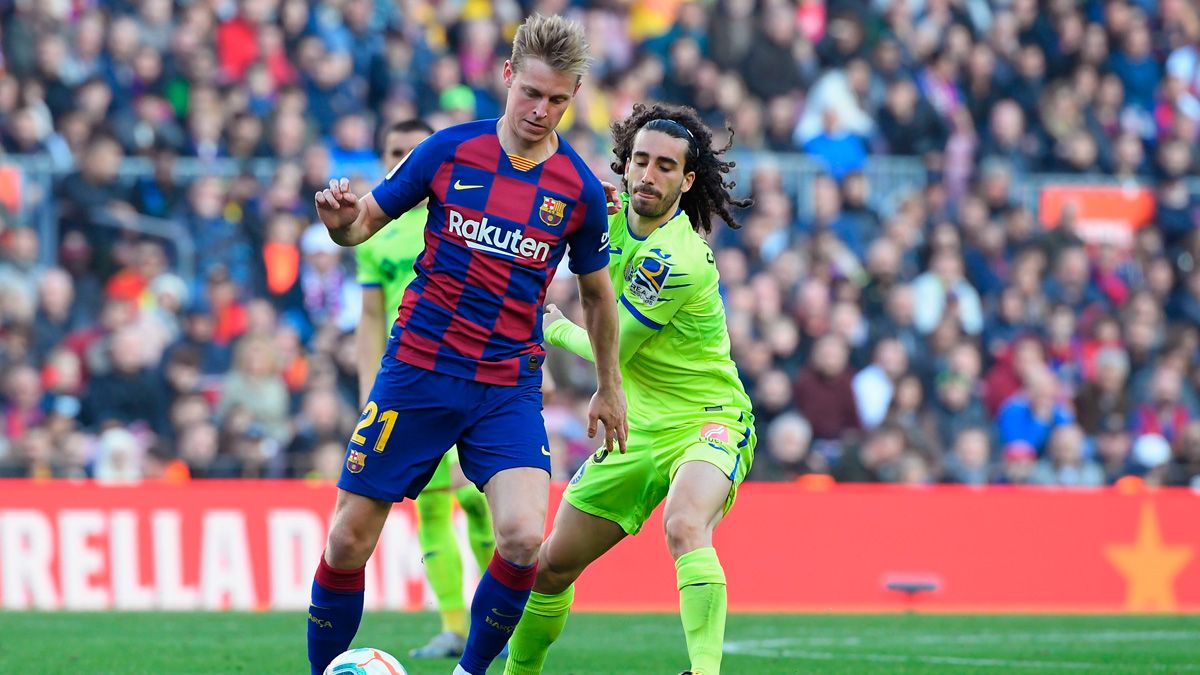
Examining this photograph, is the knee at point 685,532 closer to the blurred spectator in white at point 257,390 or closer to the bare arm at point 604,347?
the bare arm at point 604,347

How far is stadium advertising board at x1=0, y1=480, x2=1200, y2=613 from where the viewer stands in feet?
44.6

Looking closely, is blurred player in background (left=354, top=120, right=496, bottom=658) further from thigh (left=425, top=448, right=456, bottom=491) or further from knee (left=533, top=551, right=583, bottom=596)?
knee (left=533, top=551, right=583, bottom=596)

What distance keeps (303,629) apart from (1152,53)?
13461 millimetres

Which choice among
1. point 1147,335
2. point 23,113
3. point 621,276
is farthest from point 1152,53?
point 621,276

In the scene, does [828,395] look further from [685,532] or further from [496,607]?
[496,607]

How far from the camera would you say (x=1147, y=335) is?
18.5 metres

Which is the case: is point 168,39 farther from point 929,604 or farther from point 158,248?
point 929,604

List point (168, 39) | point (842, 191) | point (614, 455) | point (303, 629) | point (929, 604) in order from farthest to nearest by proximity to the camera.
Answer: point (842, 191), point (168, 39), point (929, 604), point (303, 629), point (614, 455)

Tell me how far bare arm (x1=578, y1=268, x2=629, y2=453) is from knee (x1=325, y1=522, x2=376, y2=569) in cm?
98

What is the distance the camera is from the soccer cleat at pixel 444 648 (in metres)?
9.86

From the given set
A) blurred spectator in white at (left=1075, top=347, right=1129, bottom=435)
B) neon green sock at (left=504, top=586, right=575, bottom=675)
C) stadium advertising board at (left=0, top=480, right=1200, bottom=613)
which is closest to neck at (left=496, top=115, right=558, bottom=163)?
neon green sock at (left=504, top=586, right=575, bottom=675)

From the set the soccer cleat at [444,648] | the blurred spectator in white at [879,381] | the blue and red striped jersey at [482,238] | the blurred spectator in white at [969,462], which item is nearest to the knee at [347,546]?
Answer: the blue and red striped jersey at [482,238]

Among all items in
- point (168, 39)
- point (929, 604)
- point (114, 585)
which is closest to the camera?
point (114, 585)

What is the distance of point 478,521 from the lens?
1010 centimetres
